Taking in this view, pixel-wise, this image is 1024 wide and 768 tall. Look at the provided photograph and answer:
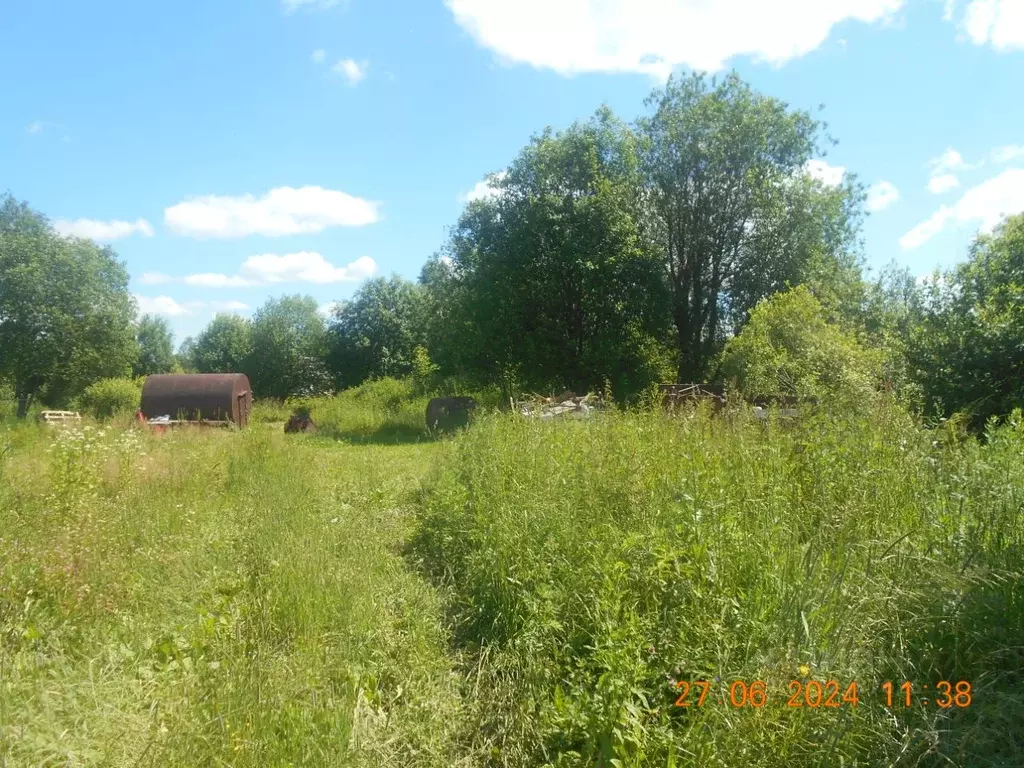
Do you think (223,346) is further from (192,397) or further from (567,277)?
(567,277)

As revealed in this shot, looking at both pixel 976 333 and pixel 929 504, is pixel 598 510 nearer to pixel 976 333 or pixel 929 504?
pixel 929 504

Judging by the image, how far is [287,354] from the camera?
155 feet

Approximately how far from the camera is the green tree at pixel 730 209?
821 inches

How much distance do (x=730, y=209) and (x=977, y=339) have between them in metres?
14.3

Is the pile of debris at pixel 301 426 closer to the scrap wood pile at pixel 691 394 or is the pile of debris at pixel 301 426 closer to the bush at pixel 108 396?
the bush at pixel 108 396

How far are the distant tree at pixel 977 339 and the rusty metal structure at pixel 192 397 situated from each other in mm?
17024

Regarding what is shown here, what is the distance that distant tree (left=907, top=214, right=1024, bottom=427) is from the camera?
7.98 metres

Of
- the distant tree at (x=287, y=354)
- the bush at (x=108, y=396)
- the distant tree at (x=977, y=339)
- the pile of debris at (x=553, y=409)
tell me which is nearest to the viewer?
the distant tree at (x=977, y=339)

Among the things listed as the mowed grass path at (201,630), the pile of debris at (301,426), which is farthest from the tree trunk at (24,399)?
the mowed grass path at (201,630)

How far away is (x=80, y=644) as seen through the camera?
12.3ft

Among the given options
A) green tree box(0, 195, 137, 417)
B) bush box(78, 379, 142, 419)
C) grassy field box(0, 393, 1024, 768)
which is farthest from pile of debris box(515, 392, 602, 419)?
green tree box(0, 195, 137, 417)

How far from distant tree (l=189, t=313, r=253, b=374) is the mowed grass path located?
46128mm
